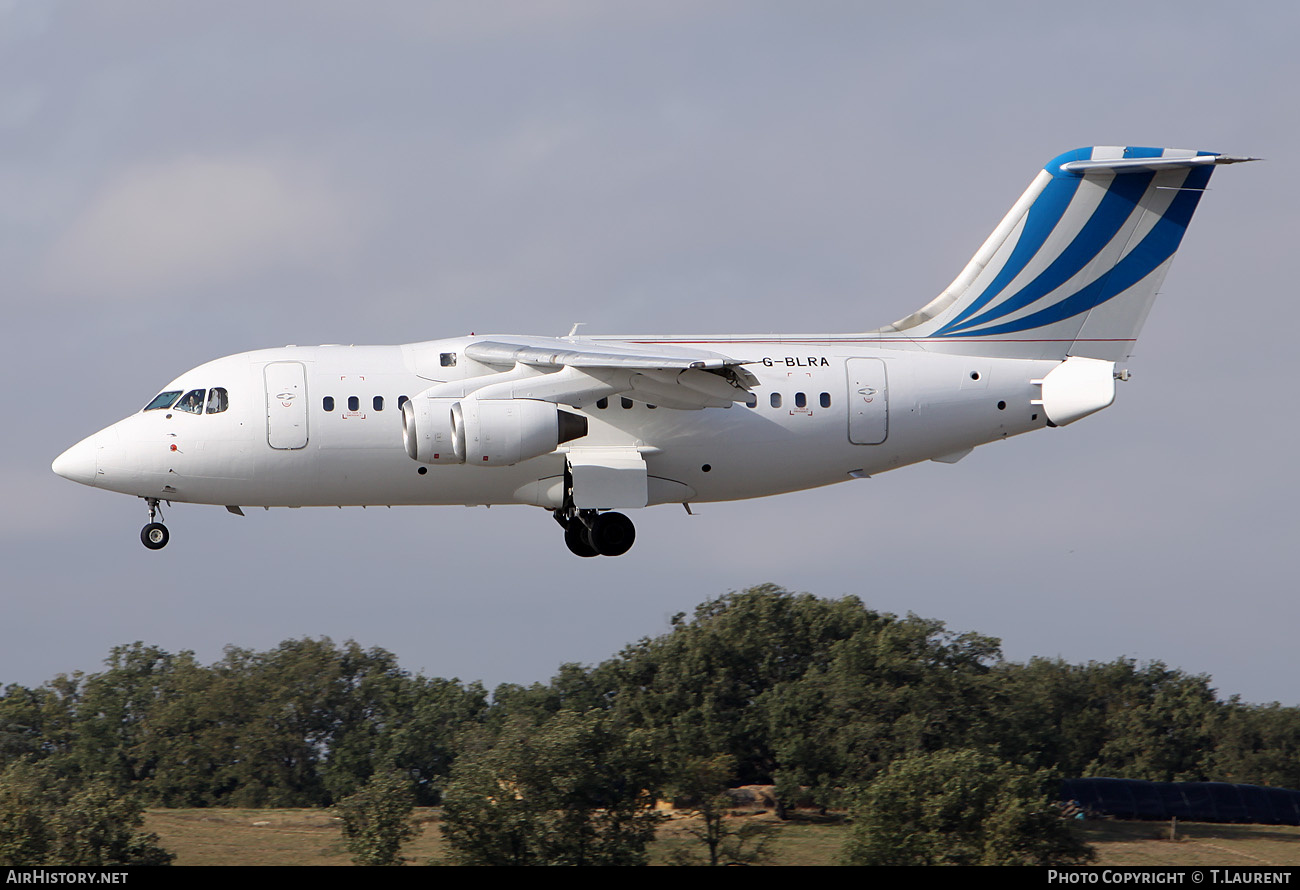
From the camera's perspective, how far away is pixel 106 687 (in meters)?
54.6

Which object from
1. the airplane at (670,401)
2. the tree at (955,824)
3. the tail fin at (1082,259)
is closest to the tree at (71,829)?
the airplane at (670,401)

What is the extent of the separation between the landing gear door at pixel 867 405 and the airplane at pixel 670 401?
0.07ft

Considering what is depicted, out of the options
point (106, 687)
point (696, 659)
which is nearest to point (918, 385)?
point (696, 659)

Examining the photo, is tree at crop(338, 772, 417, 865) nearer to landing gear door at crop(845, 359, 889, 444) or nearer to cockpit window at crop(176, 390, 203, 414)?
cockpit window at crop(176, 390, 203, 414)

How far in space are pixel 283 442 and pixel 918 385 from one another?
8.69 metres

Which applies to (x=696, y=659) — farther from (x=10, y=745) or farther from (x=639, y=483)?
(x=639, y=483)

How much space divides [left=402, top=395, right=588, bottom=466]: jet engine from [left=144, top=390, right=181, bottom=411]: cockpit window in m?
3.49

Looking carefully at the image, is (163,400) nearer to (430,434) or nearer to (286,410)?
(286,410)

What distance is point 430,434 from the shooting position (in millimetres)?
20297

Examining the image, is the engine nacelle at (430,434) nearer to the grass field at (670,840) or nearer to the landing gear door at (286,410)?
the landing gear door at (286,410)

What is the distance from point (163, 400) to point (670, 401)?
688 cm

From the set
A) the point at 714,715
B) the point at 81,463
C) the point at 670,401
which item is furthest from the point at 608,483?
the point at 714,715

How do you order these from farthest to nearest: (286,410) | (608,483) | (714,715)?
(714,715) → (608,483) → (286,410)

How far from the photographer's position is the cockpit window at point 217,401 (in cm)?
2131
